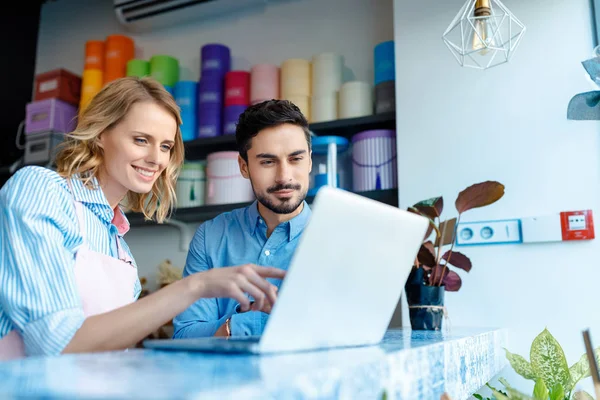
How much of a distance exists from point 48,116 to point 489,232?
7.23 feet

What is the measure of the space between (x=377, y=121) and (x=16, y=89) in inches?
87.9

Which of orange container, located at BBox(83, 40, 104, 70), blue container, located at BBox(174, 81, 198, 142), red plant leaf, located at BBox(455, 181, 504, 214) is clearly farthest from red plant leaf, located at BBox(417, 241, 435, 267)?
orange container, located at BBox(83, 40, 104, 70)

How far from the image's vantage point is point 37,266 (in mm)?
825

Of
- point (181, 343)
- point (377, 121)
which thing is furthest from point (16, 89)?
point (181, 343)

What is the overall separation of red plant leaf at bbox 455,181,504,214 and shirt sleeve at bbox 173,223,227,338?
2.33 ft

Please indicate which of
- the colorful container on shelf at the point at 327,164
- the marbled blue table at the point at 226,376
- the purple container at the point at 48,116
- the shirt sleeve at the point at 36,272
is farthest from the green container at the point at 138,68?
the marbled blue table at the point at 226,376

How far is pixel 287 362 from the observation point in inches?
22.6

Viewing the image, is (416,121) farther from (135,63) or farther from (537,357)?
(135,63)

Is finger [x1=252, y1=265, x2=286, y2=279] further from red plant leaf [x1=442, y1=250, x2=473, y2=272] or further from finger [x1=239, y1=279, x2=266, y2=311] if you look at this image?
red plant leaf [x1=442, y1=250, x2=473, y2=272]

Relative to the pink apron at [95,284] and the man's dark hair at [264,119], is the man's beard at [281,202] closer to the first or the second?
the man's dark hair at [264,119]

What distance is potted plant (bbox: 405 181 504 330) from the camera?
1492 millimetres

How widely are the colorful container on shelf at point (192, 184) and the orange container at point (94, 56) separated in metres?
0.81

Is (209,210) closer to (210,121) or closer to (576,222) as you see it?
(210,121)

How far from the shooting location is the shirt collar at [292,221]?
152 cm
